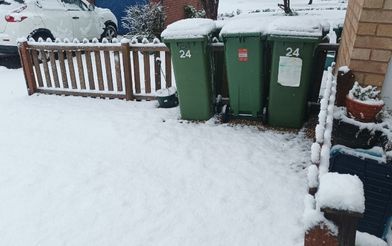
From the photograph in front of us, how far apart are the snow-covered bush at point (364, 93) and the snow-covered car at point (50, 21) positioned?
743cm

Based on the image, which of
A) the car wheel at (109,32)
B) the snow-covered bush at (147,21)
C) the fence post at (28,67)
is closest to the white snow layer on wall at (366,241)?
the fence post at (28,67)

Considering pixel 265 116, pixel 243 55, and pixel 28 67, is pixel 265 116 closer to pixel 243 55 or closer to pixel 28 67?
pixel 243 55

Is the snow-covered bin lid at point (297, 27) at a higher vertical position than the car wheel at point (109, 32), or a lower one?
higher

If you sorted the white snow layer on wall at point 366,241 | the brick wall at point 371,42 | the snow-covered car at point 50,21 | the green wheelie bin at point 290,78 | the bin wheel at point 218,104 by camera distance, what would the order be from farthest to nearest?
the snow-covered car at point 50,21
the bin wheel at point 218,104
the green wheelie bin at point 290,78
the brick wall at point 371,42
the white snow layer on wall at point 366,241

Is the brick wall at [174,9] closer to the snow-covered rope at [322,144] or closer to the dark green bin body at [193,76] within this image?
the dark green bin body at [193,76]

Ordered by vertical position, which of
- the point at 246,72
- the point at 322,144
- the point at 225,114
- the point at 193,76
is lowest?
the point at 225,114

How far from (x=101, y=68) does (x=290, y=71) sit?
357 cm

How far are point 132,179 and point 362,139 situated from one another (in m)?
2.39

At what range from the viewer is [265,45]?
15.4ft

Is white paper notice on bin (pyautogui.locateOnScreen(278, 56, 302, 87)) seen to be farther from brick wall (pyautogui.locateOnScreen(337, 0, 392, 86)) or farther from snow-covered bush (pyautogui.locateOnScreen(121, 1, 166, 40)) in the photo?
snow-covered bush (pyautogui.locateOnScreen(121, 1, 166, 40))

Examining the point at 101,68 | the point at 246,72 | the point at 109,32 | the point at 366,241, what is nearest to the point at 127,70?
the point at 101,68

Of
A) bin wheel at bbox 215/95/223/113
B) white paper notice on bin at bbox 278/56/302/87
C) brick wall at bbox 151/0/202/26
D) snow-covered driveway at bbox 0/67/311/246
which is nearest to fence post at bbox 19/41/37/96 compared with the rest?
snow-covered driveway at bbox 0/67/311/246

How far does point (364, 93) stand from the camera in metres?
3.14

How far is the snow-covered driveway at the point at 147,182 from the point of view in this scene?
3.05 m
